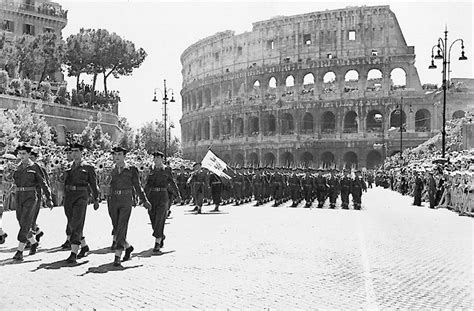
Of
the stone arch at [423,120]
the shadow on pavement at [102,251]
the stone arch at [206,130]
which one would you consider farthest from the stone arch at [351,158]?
the shadow on pavement at [102,251]

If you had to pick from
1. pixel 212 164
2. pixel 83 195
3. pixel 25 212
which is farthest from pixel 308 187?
pixel 25 212

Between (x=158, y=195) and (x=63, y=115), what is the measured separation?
115ft

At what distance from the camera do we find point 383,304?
6.12 metres

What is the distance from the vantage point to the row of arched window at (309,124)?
56250mm

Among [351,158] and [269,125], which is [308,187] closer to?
[351,158]

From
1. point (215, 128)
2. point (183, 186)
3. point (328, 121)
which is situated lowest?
point (183, 186)

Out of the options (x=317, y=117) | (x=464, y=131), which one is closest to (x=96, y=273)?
(x=464, y=131)

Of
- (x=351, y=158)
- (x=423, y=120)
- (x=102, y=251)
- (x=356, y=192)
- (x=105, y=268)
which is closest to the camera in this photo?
(x=105, y=268)

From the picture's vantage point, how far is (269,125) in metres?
63.5

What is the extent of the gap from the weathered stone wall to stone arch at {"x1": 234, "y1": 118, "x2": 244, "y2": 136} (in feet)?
56.7

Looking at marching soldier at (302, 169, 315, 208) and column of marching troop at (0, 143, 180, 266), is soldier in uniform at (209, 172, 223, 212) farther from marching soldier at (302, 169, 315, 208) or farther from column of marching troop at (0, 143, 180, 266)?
column of marching troop at (0, 143, 180, 266)

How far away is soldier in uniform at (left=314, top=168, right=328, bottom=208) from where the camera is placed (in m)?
22.7

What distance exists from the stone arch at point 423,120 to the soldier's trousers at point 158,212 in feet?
159

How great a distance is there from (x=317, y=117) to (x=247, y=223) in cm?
4421
